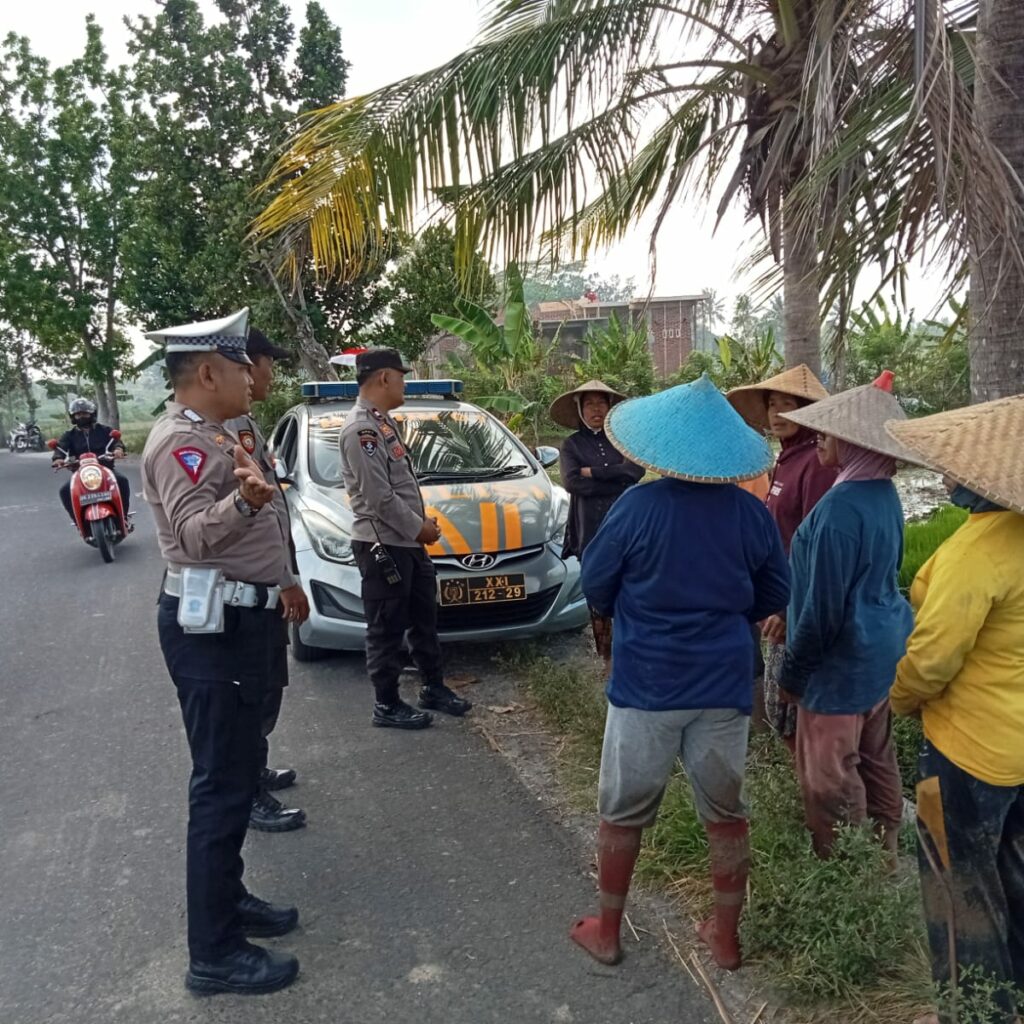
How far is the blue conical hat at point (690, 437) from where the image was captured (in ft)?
7.87

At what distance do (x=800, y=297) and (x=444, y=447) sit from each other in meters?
2.51

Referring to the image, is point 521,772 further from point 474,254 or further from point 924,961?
point 474,254

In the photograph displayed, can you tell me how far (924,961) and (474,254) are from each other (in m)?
4.55

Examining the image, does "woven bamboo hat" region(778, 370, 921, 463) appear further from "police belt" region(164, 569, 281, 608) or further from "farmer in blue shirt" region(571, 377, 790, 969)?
"police belt" region(164, 569, 281, 608)

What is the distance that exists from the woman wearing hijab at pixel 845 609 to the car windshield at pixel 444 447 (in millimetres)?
3246

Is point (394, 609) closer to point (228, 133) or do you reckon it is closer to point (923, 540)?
point (923, 540)

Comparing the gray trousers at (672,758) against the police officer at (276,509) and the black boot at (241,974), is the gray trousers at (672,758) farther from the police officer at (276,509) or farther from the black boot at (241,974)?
the police officer at (276,509)

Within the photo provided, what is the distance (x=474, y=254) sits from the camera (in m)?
5.63

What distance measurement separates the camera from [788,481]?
3547mm

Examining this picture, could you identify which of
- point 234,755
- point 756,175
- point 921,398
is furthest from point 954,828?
point 921,398

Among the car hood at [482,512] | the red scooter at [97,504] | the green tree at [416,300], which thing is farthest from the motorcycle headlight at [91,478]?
the green tree at [416,300]

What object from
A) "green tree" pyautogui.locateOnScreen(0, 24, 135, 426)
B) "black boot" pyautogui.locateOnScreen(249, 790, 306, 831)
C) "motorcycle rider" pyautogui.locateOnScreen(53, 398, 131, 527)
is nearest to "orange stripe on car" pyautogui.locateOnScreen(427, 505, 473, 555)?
"black boot" pyautogui.locateOnScreen(249, 790, 306, 831)

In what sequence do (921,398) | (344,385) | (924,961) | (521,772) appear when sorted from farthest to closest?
1. (921,398)
2. (344,385)
3. (521,772)
4. (924,961)

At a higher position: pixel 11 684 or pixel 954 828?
pixel 954 828
